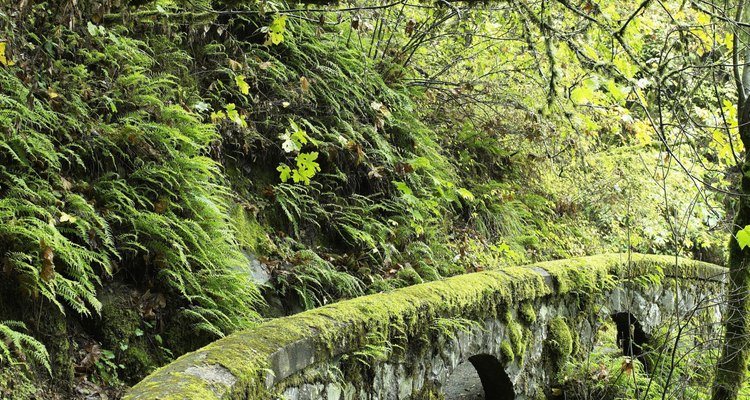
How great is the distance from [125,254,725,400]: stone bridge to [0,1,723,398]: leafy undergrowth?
818 millimetres

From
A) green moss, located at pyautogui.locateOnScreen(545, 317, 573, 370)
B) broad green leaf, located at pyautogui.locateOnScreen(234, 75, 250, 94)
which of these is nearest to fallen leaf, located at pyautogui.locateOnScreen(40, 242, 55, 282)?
broad green leaf, located at pyautogui.locateOnScreen(234, 75, 250, 94)

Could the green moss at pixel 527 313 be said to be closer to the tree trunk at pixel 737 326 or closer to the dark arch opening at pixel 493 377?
the dark arch opening at pixel 493 377

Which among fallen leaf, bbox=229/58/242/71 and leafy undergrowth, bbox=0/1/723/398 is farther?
fallen leaf, bbox=229/58/242/71

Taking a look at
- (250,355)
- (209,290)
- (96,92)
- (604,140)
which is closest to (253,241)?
(209,290)

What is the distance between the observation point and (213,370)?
313 cm

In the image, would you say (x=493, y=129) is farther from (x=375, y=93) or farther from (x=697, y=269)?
(x=697, y=269)

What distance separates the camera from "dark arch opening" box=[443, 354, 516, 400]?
6891mm

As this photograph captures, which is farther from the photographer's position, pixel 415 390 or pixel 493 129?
pixel 493 129

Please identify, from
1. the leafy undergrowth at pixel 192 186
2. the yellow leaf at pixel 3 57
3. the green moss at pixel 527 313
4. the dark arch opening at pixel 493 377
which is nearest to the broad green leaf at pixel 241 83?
the leafy undergrowth at pixel 192 186

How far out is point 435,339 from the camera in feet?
17.6

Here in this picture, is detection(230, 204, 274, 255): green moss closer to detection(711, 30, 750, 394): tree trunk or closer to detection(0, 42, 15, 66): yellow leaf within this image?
detection(0, 42, 15, 66): yellow leaf

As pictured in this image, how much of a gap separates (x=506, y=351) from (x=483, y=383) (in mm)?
801

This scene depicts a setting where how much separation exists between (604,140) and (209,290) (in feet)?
36.8

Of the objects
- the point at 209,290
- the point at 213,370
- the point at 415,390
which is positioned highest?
the point at 209,290
